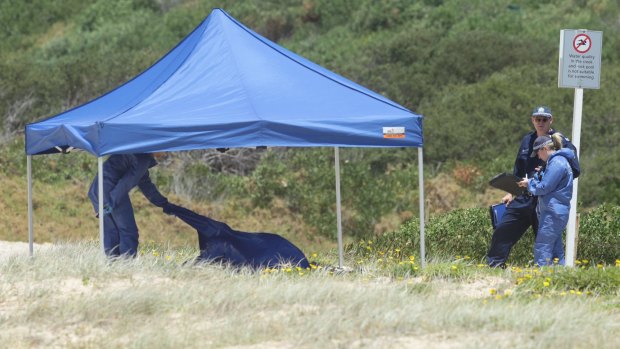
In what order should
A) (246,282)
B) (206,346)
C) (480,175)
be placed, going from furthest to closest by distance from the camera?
(480,175), (246,282), (206,346)

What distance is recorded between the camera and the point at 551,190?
951cm

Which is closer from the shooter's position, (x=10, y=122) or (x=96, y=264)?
(x=96, y=264)

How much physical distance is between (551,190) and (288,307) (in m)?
3.01

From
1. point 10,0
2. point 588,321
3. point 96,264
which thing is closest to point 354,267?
point 96,264

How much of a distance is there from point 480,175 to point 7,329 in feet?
48.7

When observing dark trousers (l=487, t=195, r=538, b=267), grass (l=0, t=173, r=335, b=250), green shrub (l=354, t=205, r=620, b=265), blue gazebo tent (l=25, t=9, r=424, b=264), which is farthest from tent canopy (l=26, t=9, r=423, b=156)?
grass (l=0, t=173, r=335, b=250)

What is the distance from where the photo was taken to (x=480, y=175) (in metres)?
21.1

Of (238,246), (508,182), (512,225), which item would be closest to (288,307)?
(238,246)

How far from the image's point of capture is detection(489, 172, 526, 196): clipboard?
989 cm

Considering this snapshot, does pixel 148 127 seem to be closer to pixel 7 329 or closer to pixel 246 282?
pixel 246 282

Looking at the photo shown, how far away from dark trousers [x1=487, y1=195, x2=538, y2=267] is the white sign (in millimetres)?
1164

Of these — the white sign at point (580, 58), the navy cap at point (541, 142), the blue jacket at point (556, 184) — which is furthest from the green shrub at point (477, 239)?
the white sign at point (580, 58)

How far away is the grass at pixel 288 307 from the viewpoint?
6840mm

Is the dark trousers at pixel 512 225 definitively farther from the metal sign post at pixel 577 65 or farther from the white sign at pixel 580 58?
the white sign at pixel 580 58
